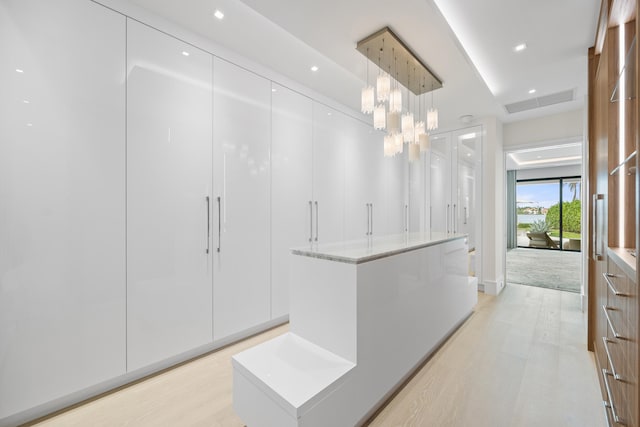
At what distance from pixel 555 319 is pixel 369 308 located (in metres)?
2.92

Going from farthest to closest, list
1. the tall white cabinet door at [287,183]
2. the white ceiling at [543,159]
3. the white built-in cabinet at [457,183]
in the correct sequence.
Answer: the white ceiling at [543,159] → the white built-in cabinet at [457,183] → the tall white cabinet door at [287,183]

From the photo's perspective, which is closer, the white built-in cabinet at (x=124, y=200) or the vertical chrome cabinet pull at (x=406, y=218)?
the white built-in cabinet at (x=124, y=200)

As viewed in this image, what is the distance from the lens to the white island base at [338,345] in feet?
4.11

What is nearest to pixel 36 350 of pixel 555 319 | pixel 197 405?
pixel 197 405

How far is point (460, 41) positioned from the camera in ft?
7.97

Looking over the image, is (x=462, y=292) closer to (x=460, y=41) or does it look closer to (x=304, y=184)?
(x=304, y=184)

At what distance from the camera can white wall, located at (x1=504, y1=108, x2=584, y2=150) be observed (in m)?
3.84

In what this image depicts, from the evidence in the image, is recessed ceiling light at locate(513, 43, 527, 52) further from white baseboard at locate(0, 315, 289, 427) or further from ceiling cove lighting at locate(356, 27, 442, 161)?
white baseboard at locate(0, 315, 289, 427)

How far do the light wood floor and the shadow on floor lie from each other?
233cm

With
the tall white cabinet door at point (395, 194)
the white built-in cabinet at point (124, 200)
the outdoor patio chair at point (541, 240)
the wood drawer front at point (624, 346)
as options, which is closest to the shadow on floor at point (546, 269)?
the outdoor patio chair at point (541, 240)

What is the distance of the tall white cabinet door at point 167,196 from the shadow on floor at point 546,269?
5156 millimetres

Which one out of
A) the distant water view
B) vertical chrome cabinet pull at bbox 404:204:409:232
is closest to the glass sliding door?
the distant water view

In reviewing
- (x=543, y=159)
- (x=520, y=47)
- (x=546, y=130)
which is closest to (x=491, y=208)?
(x=546, y=130)

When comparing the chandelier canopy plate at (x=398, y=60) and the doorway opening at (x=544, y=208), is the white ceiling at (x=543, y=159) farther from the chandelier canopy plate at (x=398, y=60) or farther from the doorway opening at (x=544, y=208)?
the chandelier canopy plate at (x=398, y=60)
